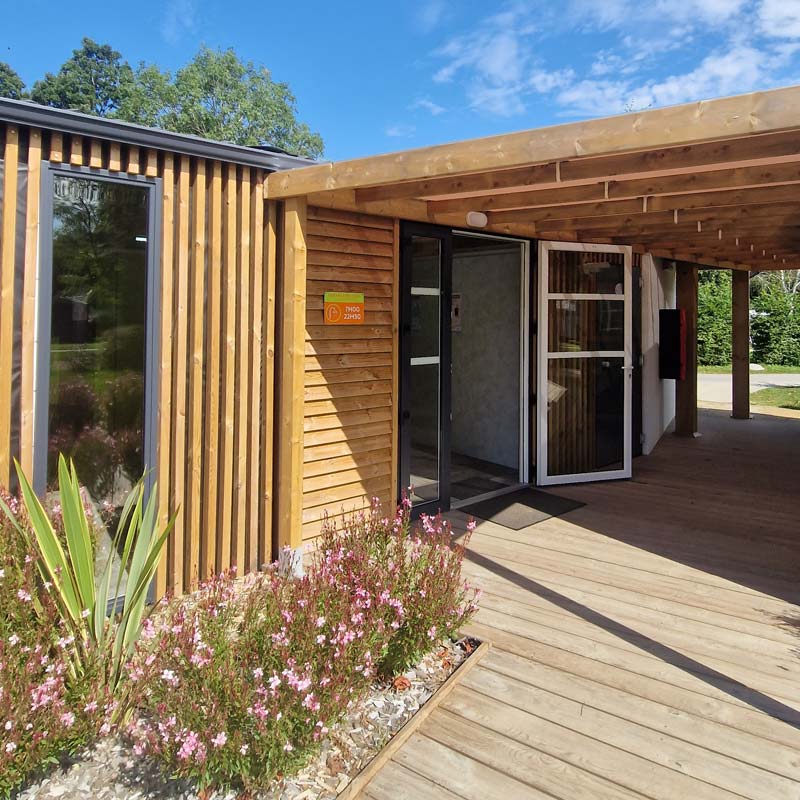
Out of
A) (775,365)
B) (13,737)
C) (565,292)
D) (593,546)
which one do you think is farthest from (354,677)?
(775,365)

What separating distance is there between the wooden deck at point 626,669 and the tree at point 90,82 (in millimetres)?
36632

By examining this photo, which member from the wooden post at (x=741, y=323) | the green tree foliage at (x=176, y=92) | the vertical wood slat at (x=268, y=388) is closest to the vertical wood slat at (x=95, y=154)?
the vertical wood slat at (x=268, y=388)

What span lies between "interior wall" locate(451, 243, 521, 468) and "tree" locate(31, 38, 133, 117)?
33.3 m

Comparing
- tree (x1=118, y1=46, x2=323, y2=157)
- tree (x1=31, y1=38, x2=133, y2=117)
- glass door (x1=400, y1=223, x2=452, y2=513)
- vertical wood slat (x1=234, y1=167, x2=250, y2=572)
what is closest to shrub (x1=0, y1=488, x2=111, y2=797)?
vertical wood slat (x1=234, y1=167, x2=250, y2=572)

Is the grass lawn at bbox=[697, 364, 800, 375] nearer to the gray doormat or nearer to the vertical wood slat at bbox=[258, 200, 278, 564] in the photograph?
the gray doormat

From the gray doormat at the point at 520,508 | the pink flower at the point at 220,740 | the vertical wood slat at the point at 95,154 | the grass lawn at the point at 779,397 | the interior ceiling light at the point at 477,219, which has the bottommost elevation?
the pink flower at the point at 220,740

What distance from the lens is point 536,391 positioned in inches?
235

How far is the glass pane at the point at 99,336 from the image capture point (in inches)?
120

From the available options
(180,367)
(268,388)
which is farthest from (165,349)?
(268,388)

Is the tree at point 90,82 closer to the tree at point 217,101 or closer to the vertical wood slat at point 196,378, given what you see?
the tree at point 217,101

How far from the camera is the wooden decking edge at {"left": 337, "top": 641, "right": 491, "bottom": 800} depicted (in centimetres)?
203

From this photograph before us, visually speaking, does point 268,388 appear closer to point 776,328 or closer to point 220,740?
point 220,740

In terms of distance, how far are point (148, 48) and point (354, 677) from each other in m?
41.3

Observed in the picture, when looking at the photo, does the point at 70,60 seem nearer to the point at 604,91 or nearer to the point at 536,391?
the point at 604,91
